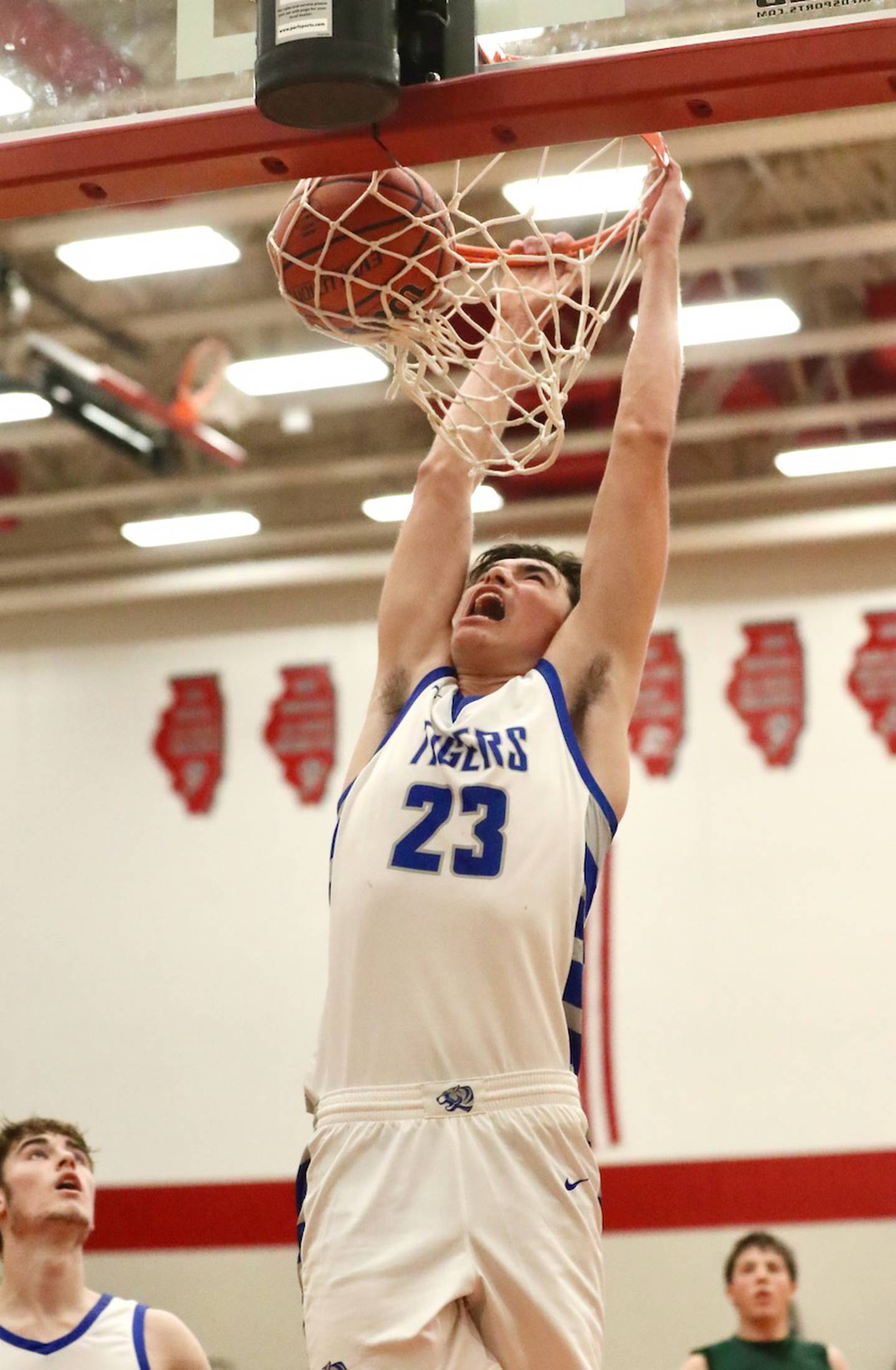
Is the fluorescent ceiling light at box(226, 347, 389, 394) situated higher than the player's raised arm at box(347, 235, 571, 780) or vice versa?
the fluorescent ceiling light at box(226, 347, 389, 394)

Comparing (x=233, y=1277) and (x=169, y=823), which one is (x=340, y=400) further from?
(x=233, y=1277)

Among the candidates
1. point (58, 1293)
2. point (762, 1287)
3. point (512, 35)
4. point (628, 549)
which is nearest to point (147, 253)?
point (58, 1293)

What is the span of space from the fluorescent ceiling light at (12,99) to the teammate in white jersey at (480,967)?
120 centimetres

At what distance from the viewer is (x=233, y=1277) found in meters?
10.7

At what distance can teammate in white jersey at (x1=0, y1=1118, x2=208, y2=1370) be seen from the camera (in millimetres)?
4855

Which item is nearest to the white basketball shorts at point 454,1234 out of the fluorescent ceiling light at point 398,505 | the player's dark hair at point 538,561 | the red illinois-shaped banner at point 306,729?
the player's dark hair at point 538,561

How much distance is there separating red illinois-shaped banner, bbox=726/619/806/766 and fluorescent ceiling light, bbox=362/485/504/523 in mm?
1714

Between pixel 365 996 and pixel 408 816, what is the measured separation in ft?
0.99

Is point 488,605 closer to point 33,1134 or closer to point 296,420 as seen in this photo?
point 33,1134

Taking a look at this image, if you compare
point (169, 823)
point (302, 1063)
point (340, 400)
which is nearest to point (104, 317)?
point (340, 400)

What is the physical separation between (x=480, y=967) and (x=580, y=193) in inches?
204

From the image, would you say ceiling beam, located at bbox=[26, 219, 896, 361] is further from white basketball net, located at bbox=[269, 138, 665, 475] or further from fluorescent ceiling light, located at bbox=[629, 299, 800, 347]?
white basketball net, located at bbox=[269, 138, 665, 475]

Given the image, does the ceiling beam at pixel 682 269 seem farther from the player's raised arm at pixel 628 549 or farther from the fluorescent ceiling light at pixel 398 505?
the player's raised arm at pixel 628 549

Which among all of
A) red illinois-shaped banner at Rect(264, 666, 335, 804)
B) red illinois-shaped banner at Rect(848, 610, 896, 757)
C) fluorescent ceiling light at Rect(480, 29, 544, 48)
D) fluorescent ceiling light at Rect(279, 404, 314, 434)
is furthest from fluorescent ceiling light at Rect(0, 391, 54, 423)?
fluorescent ceiling light at Rect(480, 29, 544, 48)
